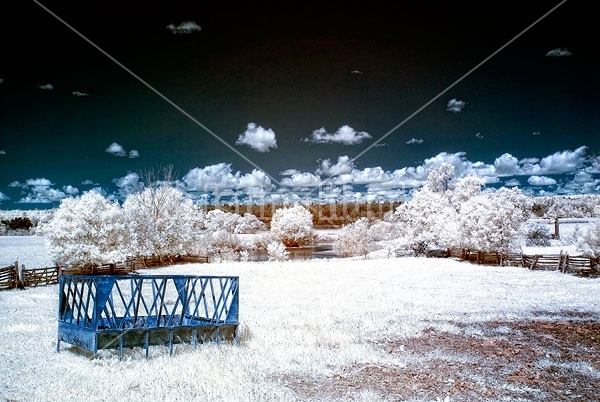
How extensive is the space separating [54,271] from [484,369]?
103ft

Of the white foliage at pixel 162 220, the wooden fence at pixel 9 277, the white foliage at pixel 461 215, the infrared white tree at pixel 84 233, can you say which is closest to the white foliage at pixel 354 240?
the white foliage at pixel 461 215

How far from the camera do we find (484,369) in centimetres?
1154

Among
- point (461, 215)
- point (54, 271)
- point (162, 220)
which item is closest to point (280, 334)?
point (54, 271)

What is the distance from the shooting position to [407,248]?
62438 mm

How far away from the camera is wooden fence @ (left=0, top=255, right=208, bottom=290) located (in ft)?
101

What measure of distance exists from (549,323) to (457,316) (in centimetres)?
336

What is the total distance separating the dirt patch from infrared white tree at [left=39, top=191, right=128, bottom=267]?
28174 millimetres

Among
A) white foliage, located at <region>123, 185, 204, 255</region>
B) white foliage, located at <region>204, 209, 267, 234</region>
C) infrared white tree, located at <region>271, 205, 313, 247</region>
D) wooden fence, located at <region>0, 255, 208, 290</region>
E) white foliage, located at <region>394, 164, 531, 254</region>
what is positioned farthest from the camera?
white foliage, located at <region>204, 209, 267, 234</region>

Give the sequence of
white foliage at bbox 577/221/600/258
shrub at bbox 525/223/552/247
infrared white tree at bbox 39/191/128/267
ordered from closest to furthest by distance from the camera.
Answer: infrared white tree at bbox 39/191/128/267
white foliage at bbox 577/221/600/258
shrub at bbox 525/223/552/247

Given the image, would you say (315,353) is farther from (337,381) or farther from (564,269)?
(564,269)

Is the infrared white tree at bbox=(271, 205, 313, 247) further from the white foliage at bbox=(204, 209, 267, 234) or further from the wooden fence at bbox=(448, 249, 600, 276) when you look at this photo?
the wooden fence at bbox=(448, 249, 600, 276)

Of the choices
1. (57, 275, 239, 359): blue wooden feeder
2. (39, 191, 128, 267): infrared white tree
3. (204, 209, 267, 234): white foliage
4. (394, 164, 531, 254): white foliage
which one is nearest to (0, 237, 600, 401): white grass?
(57, 275, 239, 359): blue wooden feeder

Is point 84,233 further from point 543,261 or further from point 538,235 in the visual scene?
point 538,235

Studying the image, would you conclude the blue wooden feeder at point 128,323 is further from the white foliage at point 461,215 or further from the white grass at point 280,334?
the white foliage at point 461,215
